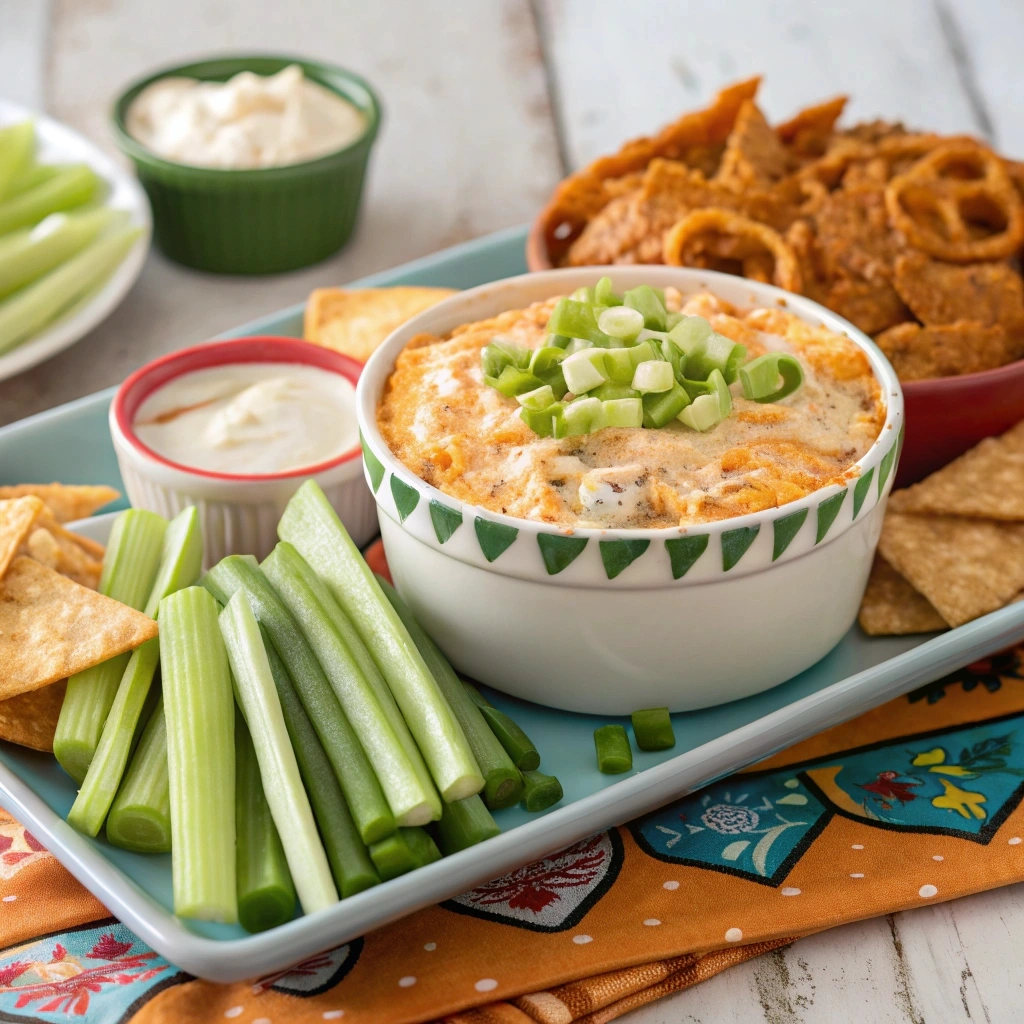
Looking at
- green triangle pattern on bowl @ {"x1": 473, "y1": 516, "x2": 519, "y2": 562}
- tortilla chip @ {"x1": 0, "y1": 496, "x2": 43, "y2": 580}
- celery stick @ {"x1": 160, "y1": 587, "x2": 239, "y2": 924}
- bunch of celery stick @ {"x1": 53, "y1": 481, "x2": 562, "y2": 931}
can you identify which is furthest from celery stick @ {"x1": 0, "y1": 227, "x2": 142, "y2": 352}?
green triangle pattern on bowl @ {"x1": 473, "y1": 516, "x2": 519, "y2": 562}

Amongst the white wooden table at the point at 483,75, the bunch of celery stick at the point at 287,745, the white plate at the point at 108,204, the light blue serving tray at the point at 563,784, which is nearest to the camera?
the light blue serving tray at the point at 563,784

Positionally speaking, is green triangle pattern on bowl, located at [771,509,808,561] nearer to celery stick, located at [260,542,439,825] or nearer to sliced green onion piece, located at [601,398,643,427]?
sliced green onion piece, located at [601,398,643,427]

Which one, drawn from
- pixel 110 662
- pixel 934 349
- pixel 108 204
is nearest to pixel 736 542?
pixel 934 349

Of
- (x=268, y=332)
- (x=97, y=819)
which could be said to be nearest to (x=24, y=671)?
(x=97, y=819)

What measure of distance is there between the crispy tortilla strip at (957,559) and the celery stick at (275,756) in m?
1.53

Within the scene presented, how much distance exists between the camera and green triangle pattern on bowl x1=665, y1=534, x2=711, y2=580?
2635 mm

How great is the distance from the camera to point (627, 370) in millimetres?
2949

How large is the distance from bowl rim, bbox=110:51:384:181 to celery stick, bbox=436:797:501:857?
9.99ft

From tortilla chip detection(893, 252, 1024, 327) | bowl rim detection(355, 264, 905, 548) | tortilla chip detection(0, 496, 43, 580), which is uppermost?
bowl rim detection(355, 264, 905, 548)

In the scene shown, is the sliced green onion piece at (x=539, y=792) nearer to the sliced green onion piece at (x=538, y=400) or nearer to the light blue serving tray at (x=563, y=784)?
the light blue serving tray at (x=563, y=784)

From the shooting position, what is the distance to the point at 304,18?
7.27 metres

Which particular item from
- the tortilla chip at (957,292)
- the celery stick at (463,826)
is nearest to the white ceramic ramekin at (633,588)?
the celery stick at (463,826)

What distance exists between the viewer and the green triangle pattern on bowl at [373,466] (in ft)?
9.56

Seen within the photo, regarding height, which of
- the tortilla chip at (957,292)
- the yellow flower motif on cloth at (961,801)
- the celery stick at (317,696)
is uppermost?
the tortilla chip at (957,292)
